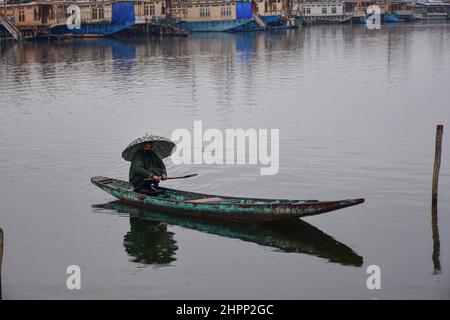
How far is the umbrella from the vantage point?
1855cm

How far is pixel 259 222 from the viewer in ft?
56.9

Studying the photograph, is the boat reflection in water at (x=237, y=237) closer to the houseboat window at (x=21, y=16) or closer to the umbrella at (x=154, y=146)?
the umbrella at (x=154, y=146)

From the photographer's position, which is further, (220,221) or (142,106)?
(142,106)

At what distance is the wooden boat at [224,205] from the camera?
1641 cm

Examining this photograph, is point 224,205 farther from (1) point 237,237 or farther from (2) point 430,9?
(2) point 430,9

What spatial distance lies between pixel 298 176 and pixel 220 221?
16.1 feet

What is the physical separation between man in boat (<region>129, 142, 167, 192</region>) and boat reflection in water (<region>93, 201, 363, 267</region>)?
27.3 inches

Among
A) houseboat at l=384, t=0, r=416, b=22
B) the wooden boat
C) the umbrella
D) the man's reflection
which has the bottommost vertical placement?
the man's reflection

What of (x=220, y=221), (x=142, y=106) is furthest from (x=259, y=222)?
(x=142, y=106)

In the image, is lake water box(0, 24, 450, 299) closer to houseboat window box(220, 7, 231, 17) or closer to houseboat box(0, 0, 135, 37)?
houseboat box(0, 0, 135, 37)

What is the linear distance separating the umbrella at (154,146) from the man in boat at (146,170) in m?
0.16

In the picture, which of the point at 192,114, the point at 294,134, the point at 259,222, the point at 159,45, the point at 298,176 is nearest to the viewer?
the point at 259,222

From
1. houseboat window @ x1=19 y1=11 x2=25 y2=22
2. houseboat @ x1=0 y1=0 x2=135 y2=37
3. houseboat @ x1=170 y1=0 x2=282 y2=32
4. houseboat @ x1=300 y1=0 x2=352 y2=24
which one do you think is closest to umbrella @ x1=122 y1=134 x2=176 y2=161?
houseboat @ x1=0 y1=0 x2=135 y2=37
